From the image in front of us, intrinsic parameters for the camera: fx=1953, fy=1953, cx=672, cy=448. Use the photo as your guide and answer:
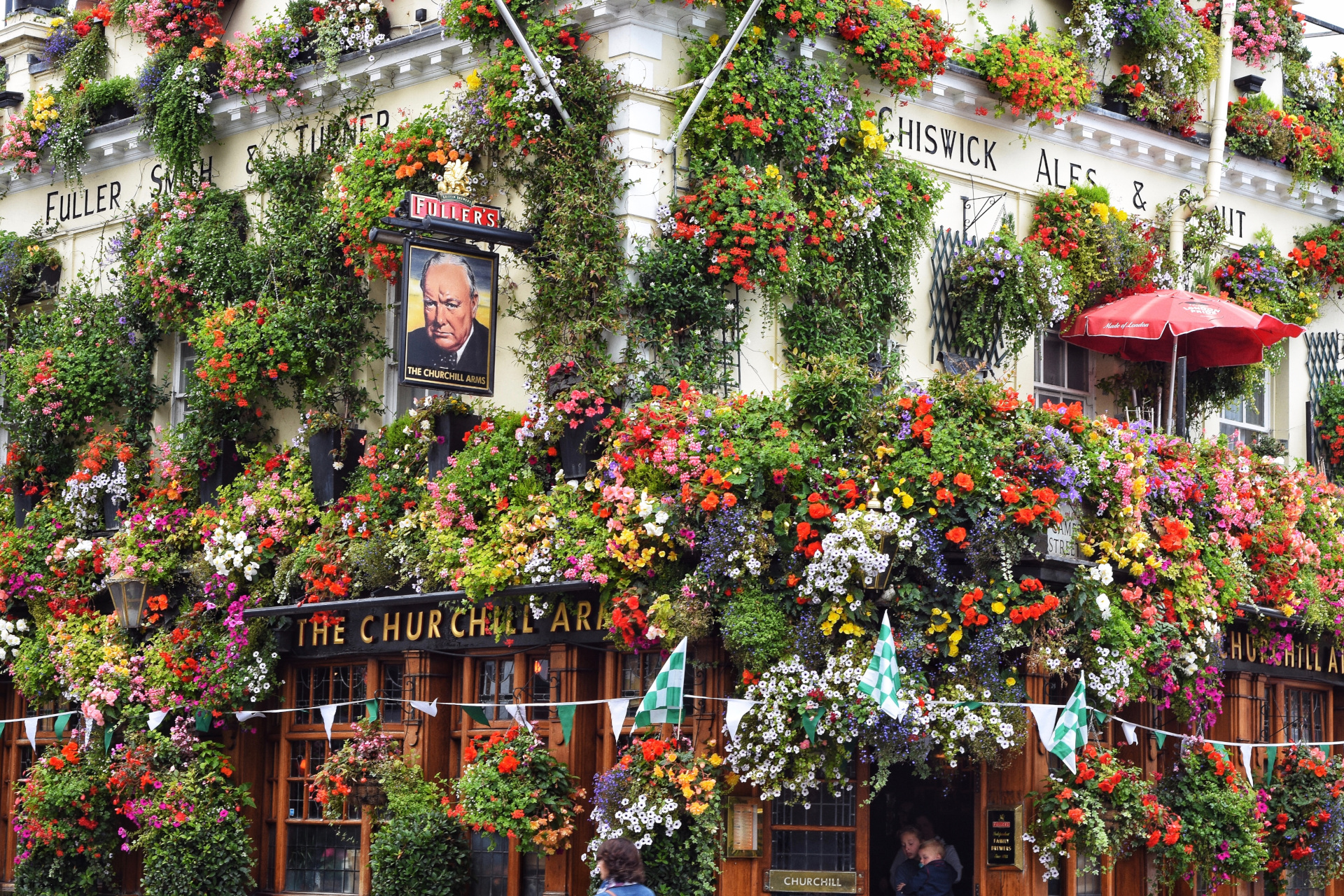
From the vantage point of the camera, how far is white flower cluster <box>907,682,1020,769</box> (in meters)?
14.0

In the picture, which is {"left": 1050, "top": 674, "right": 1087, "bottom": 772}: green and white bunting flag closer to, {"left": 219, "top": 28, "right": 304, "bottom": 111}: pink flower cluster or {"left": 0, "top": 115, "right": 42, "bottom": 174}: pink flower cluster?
{"left": 219, "top": 28, "right": 304, "bottom": 111}: pink flower cluster

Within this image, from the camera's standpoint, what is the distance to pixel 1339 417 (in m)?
20.1

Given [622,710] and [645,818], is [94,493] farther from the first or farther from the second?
[645,818]

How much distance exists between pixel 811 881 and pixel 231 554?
6.00m

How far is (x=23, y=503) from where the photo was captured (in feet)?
65.6

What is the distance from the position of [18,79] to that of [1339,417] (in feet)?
47.7

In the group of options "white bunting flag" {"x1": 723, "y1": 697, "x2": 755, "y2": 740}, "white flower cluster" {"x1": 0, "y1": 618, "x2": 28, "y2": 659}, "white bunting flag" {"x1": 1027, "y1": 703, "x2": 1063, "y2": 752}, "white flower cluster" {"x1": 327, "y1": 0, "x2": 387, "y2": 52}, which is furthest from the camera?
"white flower cluster" {"x1": 0, "y1": 618, "x2": 28, "y2": 659}

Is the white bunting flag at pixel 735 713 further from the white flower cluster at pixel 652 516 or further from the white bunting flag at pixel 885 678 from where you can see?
the white flower cluster at pixel 652 516

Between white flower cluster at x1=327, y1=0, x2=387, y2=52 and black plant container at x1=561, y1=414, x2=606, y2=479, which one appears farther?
white flower cluster at x1=327, y1=0, x2=387, y2=52

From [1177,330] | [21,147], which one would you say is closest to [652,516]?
[1177,330]

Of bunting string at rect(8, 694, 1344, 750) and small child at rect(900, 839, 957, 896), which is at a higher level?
bunting string at rect(8, 694, 1344, 750)

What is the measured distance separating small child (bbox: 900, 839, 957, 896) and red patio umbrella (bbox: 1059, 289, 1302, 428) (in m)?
4.59

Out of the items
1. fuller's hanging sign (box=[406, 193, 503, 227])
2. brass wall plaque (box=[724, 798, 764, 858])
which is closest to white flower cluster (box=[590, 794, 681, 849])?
brass wall plaque (box=[724, 798, 764, 858])

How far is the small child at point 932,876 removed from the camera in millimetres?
15312
